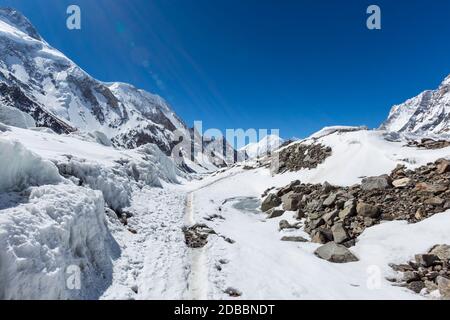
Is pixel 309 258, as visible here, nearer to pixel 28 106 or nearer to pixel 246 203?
pixel 246 203

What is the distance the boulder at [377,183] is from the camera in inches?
877

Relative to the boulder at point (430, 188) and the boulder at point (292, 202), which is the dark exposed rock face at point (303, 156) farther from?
the boulder at point (430, 188)

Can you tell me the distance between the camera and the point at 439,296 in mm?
12125

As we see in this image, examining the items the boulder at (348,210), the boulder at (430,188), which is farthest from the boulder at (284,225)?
the boulder at (430,188)

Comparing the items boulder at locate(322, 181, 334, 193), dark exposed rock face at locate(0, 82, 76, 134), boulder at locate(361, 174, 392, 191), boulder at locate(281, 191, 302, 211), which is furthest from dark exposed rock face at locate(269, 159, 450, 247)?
dark exposed rock face at locate(0, 82, 76, 134)

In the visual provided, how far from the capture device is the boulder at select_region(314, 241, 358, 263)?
1645 centimetres

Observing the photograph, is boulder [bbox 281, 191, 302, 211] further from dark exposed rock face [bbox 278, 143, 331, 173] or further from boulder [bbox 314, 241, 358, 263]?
dark exposed rock face [bbox 278, 143, 331, 173]

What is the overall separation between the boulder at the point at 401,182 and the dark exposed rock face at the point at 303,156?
15.8 metres

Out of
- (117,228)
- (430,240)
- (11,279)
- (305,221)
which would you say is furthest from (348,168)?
(11,279)

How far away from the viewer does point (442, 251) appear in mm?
14297

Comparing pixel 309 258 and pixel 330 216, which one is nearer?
pixel 309 258

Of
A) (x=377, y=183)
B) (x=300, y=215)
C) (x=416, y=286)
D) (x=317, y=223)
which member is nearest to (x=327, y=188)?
(x=300, y=215)

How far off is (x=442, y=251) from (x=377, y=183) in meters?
8.89
